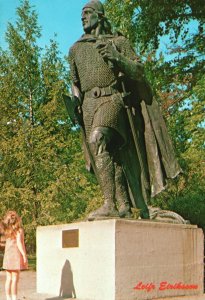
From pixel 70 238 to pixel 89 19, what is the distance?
9.67 ft

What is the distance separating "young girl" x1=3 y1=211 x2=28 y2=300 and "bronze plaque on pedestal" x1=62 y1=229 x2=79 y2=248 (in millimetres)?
781

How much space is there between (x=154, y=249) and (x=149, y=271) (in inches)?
10.9

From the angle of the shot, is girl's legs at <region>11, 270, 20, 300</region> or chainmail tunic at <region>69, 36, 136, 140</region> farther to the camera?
girl's legs at <region>11, 270, 20, 300</region>

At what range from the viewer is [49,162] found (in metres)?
18.6

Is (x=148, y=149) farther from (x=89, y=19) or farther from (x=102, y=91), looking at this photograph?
(x=89, y=19)

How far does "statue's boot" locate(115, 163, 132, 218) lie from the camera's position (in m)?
7.15

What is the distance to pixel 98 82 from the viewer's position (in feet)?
23.6

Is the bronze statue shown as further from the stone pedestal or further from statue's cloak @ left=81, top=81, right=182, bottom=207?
the stone pedestal

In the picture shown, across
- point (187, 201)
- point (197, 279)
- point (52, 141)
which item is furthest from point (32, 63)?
point (197, 279)

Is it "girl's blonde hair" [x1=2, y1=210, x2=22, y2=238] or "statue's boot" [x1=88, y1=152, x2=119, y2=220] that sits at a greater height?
"statue's boot" [x1=88, y1=152, x2=119, y2=220]

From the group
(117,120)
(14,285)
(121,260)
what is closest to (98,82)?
(117,120)

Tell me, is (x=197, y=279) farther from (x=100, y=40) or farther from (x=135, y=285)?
(x=100, y=40)

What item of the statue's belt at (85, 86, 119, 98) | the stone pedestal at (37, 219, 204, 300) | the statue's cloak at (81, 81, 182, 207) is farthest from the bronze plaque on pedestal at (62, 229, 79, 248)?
the statue's belt at (85, 86, 119, 98)

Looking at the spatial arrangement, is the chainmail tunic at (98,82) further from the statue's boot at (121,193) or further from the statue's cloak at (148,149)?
the statue's boot at (121,193)
